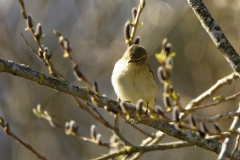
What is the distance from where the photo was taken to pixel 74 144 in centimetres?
749

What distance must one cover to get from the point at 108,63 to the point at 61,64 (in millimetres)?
791

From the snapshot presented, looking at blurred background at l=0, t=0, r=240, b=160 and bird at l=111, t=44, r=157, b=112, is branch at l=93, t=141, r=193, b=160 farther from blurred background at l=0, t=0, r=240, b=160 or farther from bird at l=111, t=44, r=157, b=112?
blurred background at l=0, t=0, r=240, b=160

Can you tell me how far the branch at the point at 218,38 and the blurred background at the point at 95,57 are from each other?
3.19 meters

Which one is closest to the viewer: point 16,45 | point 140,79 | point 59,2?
point 140,79

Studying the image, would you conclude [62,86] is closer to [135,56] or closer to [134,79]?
[134,79]

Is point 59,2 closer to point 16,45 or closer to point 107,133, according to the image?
point 16,45

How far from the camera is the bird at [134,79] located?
392cm

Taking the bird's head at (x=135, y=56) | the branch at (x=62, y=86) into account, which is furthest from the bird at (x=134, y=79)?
the branch at (x=62, y=86)

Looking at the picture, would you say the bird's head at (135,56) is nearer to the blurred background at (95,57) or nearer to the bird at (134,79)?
the bird at (134,79)

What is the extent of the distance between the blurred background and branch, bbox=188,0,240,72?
3.19 m

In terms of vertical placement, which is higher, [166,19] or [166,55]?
[166,19]

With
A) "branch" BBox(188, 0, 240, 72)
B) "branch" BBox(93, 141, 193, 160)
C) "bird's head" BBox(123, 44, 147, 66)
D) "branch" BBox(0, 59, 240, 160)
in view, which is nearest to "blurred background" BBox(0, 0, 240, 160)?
"bird's head" BBox(123, 44, 147, 66)

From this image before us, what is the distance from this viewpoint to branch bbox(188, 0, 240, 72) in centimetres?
277

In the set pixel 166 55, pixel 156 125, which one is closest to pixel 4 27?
pixel 156 125
